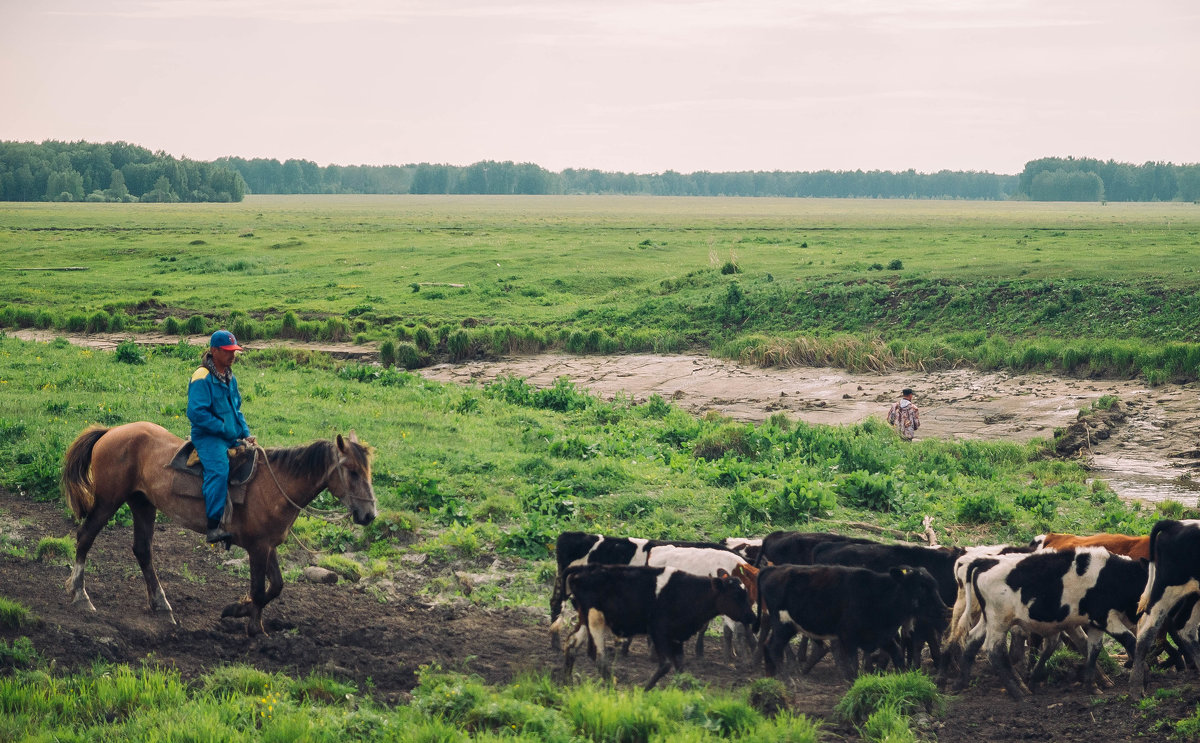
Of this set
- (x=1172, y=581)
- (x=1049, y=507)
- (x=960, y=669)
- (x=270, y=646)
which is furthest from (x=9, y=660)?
(x=1049, y=507)

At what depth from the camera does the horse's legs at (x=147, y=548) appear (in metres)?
10.6

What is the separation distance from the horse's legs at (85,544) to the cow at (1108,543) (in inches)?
390

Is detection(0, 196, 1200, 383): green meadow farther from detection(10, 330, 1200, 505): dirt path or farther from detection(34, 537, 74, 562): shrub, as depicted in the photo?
detection(34, 537, 74, 562): shrub

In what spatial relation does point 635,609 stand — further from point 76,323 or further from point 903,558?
point 76,323

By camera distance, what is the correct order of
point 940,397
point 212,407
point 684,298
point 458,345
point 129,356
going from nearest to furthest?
point 212,407 < point 940,397 < point 129,356 < point 458,345 < point 684,298

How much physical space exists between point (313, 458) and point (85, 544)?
8.53 feet

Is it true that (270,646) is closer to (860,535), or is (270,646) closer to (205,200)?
(860,535)

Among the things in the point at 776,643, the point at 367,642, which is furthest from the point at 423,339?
the point at 776,643

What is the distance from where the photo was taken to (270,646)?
998cm

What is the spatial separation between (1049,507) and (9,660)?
13644 millimetres

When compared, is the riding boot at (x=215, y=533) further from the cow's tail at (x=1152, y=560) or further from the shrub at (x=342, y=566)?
the cow's tail at (x=1152, y=560)

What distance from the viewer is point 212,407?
10.4 meters

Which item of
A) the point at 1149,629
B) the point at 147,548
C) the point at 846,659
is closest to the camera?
the point at 1149,629

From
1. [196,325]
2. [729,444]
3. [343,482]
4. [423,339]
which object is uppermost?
[343,482]
